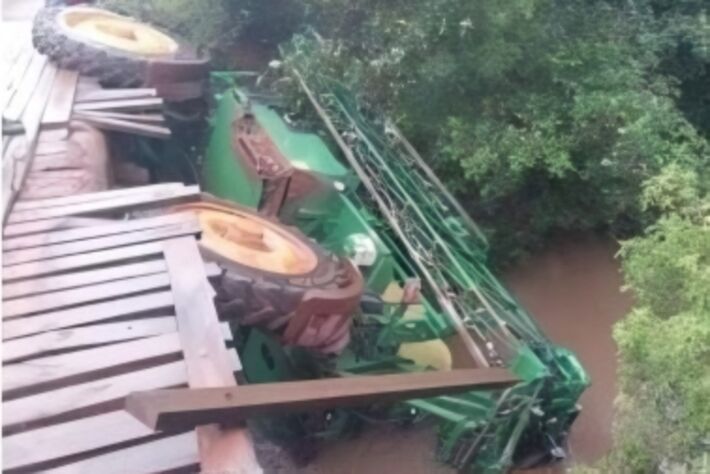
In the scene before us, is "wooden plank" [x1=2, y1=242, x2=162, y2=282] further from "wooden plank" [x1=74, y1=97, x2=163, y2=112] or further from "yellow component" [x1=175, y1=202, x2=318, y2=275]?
"wooden plank" [x1=74, y1=97, x2=163, y2=112]

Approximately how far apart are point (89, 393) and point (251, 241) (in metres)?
1.51

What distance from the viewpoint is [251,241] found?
382 cm

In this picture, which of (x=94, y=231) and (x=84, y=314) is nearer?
(x=84, y=314)

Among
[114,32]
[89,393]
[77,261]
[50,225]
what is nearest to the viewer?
[89,393]

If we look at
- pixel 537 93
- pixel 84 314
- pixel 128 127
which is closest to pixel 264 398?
pixel 84 314

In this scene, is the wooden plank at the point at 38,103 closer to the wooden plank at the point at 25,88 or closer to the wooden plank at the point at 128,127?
the wooden plank at the point at 25,88

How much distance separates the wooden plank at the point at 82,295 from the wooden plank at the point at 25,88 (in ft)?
4.27

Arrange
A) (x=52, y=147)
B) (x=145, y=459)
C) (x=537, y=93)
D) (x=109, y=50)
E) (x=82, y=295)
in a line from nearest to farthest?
1. (x=145, y=459)
2. (x=82, y=295)
3. (x=52, y=147)
4. (x=109, y=50)
5. (x=537, y=93)

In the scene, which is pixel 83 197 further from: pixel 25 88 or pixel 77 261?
pixel 25 88

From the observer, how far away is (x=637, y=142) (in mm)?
4715

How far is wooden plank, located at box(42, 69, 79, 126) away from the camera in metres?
4.42

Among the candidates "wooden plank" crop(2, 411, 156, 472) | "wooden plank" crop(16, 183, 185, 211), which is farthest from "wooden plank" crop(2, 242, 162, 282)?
"wooden plank" crop(2, 411, 156, 472)

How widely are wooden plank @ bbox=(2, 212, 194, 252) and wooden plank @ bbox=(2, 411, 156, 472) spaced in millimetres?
1061

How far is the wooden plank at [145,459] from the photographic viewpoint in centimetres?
215
